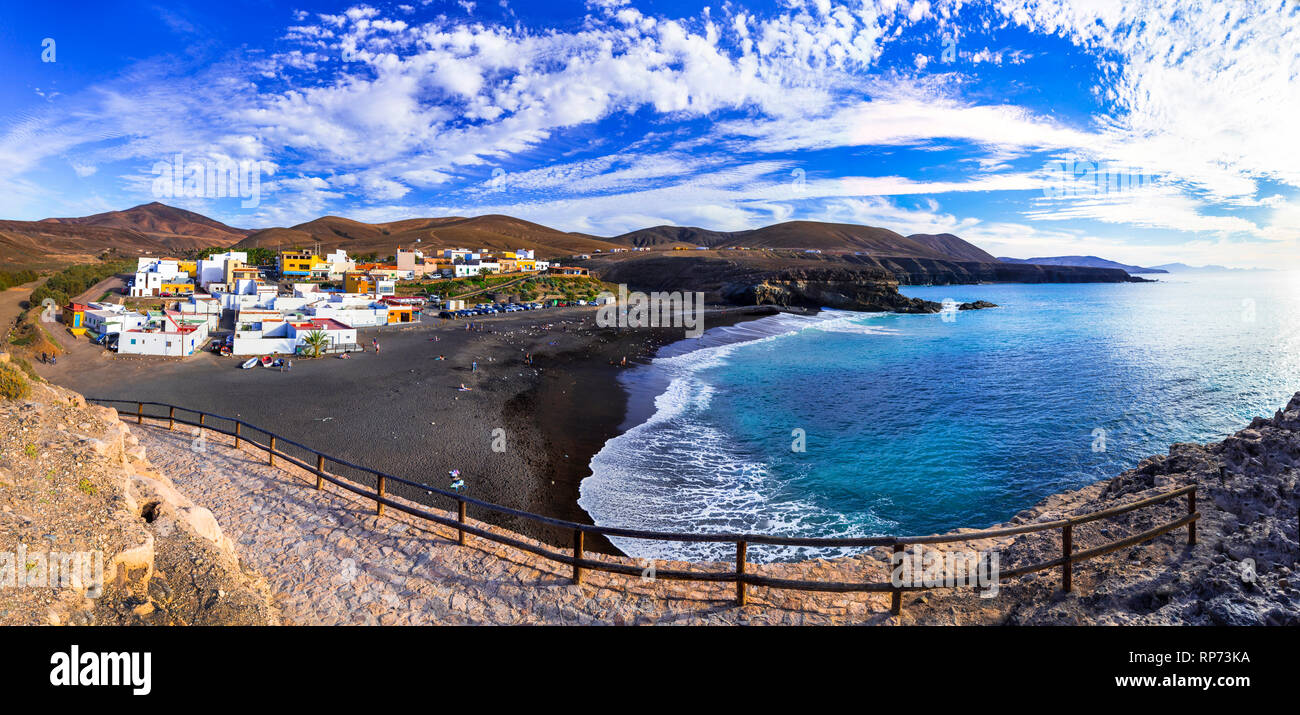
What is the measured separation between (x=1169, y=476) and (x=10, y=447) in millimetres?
15711

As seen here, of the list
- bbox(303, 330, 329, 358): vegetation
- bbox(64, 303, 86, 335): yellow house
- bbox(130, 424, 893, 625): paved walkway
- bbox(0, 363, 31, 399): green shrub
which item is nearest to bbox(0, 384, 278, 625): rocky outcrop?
bbox(130, 424, 893, 625): paved walkway

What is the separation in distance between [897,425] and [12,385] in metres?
26.0

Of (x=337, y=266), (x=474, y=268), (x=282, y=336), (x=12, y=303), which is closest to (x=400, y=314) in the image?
(x=282, y=336)

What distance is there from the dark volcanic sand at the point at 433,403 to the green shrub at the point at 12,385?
901 centimetres

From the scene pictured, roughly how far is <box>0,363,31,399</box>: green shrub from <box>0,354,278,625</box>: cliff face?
53cm

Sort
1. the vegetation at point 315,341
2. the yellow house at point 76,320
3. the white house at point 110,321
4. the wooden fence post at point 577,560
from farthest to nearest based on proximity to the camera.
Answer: the yellow house at point 76,320
the vegetation at point 315,341
the white house at point 110,321
the wooden fence post at point 577,560

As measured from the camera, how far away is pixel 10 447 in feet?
18.7

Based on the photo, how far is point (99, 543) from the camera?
4812 millimetres

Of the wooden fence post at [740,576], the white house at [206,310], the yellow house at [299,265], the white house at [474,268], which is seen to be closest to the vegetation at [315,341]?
the white house at [206,310]

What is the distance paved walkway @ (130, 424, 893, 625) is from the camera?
5.56 metres

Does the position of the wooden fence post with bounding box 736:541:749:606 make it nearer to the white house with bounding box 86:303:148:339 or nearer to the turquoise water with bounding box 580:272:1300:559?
the turquoise water with bounding box 580:272:1300:559

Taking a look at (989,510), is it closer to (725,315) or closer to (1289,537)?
(1289,537)

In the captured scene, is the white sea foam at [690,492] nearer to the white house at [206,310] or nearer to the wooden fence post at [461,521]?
the wooden fence post at [461,521]

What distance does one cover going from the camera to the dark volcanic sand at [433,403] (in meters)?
16.8
